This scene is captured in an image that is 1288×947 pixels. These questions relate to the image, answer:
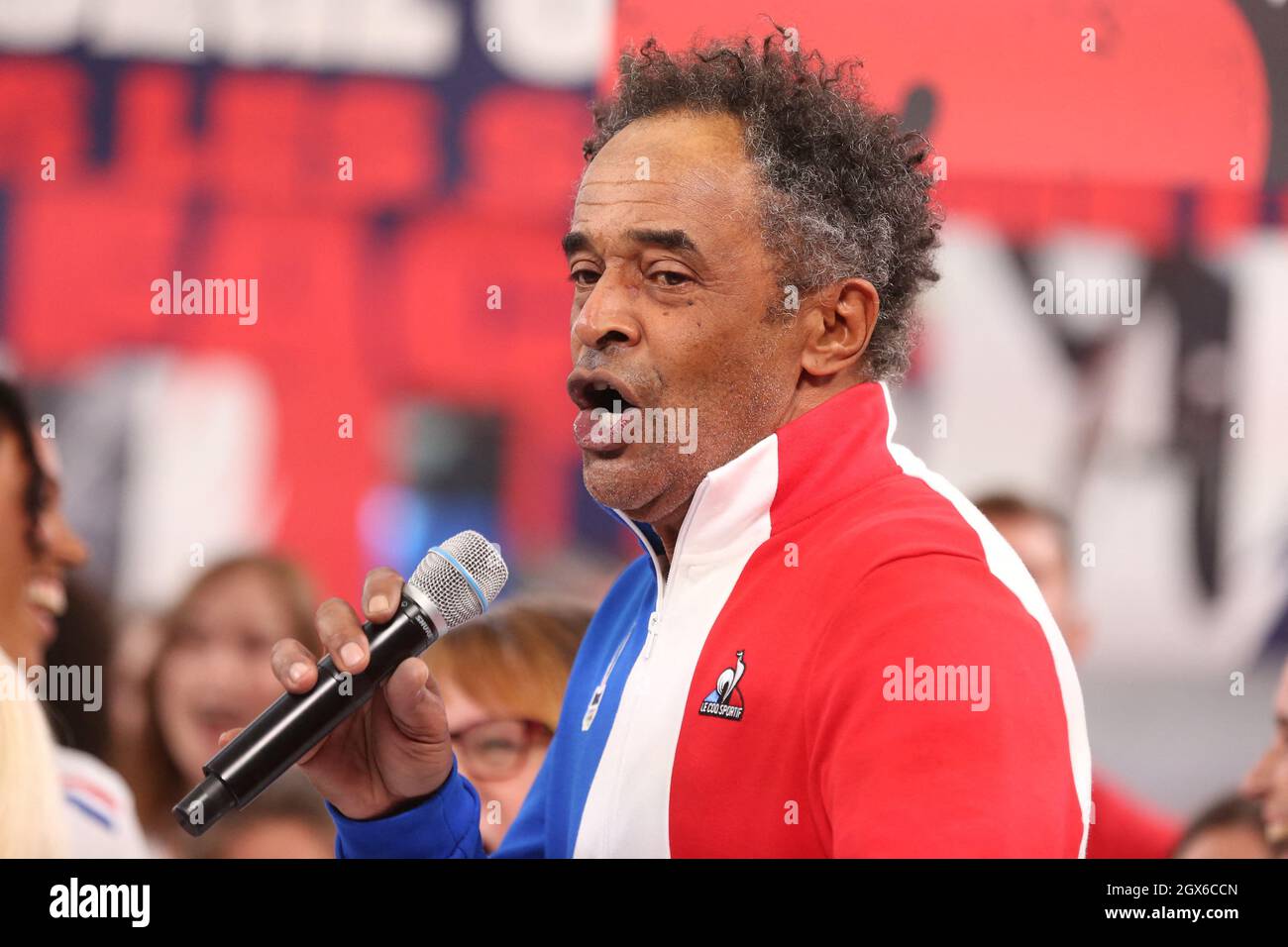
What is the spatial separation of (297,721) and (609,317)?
2.01 ft

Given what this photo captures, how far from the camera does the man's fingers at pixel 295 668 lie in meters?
1.47

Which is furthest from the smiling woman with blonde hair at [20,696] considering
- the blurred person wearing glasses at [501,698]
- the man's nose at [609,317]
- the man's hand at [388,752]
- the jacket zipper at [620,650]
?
the man's nose at [609,317]

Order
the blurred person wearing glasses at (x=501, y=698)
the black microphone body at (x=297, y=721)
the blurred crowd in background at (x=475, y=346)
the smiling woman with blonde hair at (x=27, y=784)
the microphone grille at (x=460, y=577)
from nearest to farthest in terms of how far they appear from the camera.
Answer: the black microphone body at (x=297, y=721)
the microphone grille at (x=460, y=577)
the blurred person wearing glasses at (x=501, y=698)
the smiling woman with blonde hair at (x=27, y=784)
the blurred crowd in background at (x=475, y=346)

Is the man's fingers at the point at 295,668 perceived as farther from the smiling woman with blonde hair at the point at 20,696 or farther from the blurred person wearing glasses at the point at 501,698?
the smiling woman with blonde hair at the point at 20,696

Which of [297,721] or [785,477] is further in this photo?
[785,477]

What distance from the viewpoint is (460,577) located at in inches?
61.9

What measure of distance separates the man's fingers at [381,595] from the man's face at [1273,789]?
2.82 metres

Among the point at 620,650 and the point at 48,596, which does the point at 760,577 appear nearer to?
the point at 620,650

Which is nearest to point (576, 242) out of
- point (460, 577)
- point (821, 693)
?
point (460, 577)

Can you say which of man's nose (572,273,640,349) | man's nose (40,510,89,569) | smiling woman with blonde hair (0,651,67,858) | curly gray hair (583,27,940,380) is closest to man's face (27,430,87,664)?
man's nose (40,510,89,569)

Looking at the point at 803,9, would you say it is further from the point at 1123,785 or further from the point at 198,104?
the point at 1123,785

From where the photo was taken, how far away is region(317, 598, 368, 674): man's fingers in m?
1.46

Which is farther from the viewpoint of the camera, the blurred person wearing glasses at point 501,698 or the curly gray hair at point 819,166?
the blurred person wearing glasses at point 501,698

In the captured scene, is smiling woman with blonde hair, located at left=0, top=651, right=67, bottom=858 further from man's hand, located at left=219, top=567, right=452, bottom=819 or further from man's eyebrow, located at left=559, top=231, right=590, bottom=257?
man's eyebrow, located at left=559, top=231, right=590, bottom=257
